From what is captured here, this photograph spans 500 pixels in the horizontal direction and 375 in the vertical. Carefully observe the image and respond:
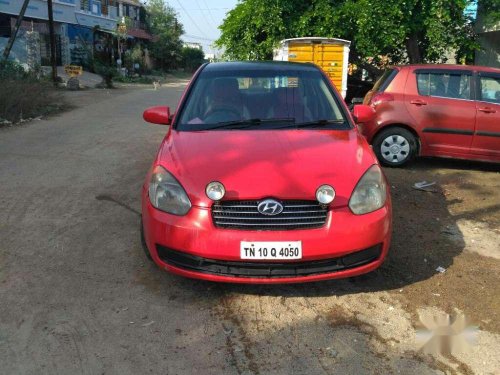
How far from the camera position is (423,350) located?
297 cm

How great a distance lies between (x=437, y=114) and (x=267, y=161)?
4766mm

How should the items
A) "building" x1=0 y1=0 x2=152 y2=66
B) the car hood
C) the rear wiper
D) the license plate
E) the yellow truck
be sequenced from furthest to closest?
1. "building" x1=0 y1=0 x2=152 y2=66
2. the yellow truck
3. the rear wiper
4. the car hood
5. the license plate

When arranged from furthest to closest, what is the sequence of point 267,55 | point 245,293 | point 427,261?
1. point 267,55
2. point 427,261
3. point 245,293

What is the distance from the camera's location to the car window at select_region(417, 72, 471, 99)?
7.40 m

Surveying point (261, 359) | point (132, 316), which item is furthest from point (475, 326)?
point (132, 316)

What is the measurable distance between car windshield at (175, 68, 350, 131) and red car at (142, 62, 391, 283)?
35 centimetres

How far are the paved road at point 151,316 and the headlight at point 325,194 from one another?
0.75 m

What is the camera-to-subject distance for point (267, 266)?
3221 mm

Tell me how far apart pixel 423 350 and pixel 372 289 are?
767mm

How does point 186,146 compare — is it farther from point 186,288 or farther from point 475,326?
point 475,326

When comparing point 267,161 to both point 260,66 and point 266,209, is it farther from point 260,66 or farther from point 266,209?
point 260,66

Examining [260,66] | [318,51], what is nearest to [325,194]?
[260,66]

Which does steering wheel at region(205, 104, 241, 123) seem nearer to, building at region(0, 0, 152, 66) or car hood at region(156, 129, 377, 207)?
car hood at region(156, 129, 377, 207)

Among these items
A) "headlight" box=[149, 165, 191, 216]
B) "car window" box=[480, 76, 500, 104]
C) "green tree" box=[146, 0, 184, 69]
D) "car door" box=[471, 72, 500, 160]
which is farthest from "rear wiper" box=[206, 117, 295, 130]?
"green tree" box=[146, 0, 184, 69]
